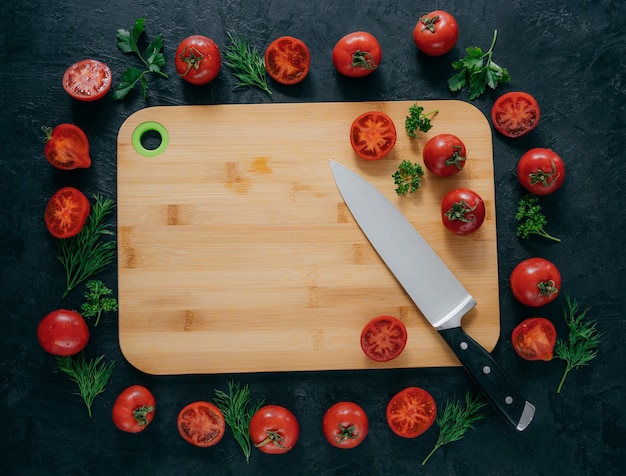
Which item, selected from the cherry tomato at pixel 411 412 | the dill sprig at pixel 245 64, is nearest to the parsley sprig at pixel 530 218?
the cherry tomato at pixel 411 412

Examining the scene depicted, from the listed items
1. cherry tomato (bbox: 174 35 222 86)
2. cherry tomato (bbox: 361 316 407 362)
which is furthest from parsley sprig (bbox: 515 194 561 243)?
cherry tomato (bbox: 174 35 222 86)

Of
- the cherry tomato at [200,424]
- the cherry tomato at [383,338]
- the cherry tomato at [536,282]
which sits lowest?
the cherry tomato at [200,424]

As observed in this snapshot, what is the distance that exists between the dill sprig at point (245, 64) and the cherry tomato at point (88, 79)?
396 millimetres

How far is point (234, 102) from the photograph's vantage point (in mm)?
1927

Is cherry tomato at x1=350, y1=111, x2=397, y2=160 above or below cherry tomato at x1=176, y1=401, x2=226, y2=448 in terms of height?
above

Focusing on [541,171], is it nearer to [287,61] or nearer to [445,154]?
[445,154]

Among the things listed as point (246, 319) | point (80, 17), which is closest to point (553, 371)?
point (246, 319)

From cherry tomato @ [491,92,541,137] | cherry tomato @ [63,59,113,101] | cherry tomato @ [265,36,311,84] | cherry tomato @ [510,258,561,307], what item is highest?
cherry tomato @ [265,36,311,84]

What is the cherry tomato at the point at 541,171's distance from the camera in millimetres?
1855

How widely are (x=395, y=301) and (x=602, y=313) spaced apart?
2.34ft

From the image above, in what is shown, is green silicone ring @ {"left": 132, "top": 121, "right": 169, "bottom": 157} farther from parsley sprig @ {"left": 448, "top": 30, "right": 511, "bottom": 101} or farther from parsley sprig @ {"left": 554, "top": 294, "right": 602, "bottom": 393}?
parsley sprig @ {"left": 554, "top": 294, "right": 602, "bottom": 393}

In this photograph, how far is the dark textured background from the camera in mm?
1916

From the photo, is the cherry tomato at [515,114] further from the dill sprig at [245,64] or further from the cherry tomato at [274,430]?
the cherry tomato at [274,430]

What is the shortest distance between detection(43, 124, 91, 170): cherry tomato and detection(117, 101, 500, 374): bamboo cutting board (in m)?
0.12
